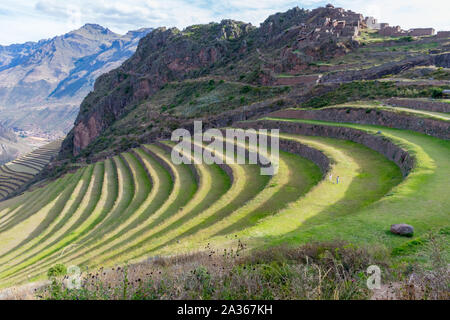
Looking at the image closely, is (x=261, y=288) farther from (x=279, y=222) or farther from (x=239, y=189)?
(x=239, y=189)

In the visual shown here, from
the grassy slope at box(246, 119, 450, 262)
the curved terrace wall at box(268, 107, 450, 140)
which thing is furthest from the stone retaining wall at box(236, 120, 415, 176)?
the curved terrace wall at box(268, 107, 450, 140)

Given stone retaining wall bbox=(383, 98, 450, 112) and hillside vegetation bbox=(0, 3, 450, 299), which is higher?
stone retaining wall bbox=(383, 98, 450, 112)

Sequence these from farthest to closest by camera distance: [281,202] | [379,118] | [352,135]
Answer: [379,118], [352,135], [281,202]

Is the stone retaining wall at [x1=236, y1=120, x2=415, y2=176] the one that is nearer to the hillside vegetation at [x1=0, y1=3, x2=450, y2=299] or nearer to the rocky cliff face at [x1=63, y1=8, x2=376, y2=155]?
the hillside vegetation at [x1=0, y1=3, x2=450, y2=299]

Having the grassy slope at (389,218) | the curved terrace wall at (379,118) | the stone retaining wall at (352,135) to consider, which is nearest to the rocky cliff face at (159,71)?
the stone retaining wall at (352,135)

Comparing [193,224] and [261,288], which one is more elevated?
[261,288]

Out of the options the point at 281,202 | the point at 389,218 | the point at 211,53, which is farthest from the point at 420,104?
the point at 211,53

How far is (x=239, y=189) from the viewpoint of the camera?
57.3 feet

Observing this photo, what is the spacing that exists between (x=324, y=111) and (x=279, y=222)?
19.8 meters

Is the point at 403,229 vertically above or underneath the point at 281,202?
above

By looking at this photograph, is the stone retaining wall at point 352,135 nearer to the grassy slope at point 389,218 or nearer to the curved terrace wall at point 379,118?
the grassy slope at point 389,218

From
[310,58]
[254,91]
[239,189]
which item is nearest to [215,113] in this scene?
[254,91]

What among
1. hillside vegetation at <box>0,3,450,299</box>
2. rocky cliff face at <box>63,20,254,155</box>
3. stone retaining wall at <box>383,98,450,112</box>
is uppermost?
rocky cliff face at <box>63,20,254,155</box>

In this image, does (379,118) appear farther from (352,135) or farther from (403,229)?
(403,229)
